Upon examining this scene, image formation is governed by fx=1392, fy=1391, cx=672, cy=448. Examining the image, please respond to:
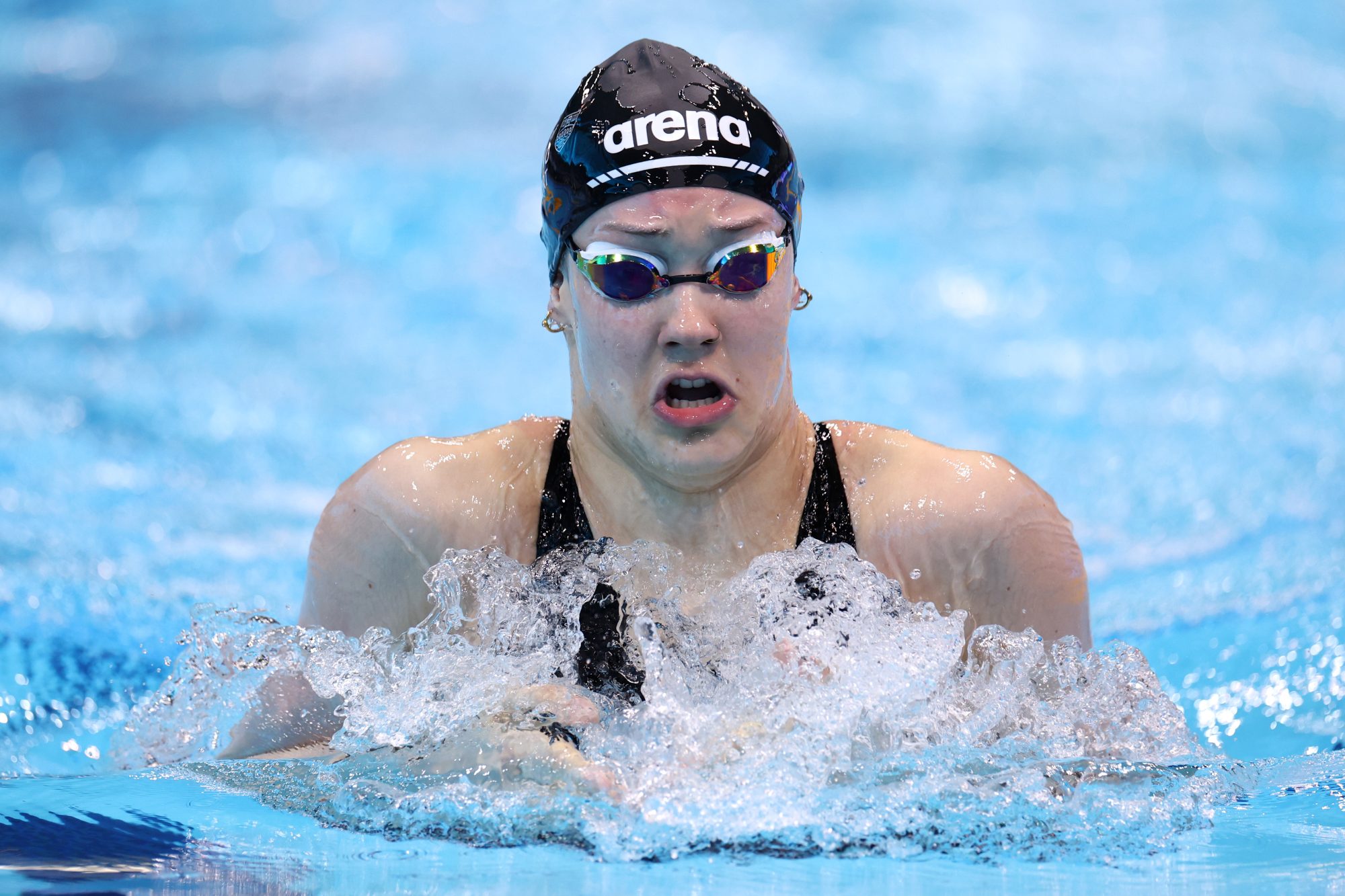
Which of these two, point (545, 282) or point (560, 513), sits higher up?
point (545, 282)

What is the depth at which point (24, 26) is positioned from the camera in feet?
25.9

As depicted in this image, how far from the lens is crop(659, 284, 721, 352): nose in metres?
2.26

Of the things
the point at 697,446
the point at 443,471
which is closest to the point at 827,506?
the point at 697,446

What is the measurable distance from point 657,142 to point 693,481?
583 mm

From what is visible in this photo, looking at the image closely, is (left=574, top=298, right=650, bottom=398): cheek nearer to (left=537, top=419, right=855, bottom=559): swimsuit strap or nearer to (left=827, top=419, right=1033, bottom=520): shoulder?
(left=537, top=419, right=855, bottom=559): swimsuit strap

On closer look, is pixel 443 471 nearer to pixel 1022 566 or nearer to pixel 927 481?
pixel 927 481

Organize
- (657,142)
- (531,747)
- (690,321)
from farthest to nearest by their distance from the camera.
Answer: (657,142) → (690,321) → (531,747)

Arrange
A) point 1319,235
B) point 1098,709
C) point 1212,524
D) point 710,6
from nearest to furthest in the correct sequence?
1. point 1098,709
2. point 1212,524
3. point 1319,235
4. point 710,6

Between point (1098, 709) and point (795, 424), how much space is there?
2.35ft

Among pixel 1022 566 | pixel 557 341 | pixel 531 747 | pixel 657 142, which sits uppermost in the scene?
pixel 557 341

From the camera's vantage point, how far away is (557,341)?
693 centimetres

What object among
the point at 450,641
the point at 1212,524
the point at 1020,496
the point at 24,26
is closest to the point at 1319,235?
the point at 1212,524

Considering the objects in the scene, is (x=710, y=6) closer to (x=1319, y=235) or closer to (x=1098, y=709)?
(x=1319, y=235)

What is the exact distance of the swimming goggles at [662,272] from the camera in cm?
231
